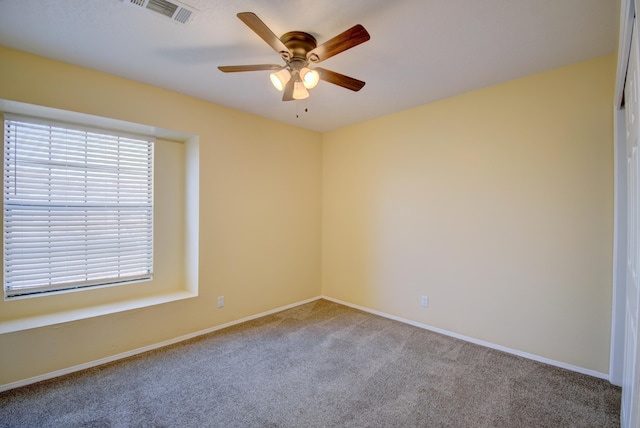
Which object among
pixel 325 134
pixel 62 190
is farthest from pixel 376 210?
pixel 62 190

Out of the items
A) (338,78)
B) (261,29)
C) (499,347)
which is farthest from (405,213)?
(261,29)

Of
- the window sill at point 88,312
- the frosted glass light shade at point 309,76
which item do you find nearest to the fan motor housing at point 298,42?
the frosted glass light shade at point 309,76

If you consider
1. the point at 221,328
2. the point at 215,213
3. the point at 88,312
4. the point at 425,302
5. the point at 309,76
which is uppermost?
the point at 309,76

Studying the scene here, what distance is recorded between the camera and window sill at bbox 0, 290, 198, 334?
227 cm

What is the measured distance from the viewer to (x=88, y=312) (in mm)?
2592

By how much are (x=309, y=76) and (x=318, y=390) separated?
231 cm

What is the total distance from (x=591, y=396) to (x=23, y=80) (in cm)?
495

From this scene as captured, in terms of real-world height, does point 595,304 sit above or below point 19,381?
above

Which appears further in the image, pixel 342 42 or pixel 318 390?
pixel 318 390

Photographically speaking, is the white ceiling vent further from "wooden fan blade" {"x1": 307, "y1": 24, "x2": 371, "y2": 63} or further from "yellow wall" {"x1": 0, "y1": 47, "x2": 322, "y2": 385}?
"yellow wall" {"x1": 0, "y1": 47, "x2": 322, "y2": 385}

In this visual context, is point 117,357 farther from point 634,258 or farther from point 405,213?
point 634,258

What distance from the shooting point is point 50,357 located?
2.31 metres

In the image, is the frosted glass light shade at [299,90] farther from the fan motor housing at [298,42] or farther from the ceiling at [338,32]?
the ceiling at [338,32]

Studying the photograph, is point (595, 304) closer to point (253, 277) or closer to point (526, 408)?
point (526, 408)
